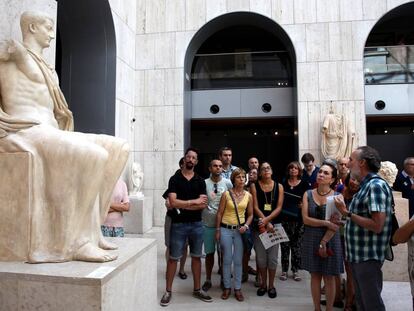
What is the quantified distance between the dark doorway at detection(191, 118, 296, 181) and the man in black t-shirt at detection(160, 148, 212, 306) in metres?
8.21

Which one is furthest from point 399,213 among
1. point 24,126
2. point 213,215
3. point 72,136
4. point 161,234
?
point 161,234

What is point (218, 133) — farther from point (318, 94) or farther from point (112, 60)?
point (112, 60)

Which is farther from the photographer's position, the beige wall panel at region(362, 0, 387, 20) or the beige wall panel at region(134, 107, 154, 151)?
the beige wall panel at region(134, 107, 154, 151)

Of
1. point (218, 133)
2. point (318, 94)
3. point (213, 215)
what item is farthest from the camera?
point (218, 133)

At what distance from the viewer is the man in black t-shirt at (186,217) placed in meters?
4.05

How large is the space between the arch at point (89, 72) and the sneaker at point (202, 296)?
5.62 metres

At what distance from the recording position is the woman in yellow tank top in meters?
4.18

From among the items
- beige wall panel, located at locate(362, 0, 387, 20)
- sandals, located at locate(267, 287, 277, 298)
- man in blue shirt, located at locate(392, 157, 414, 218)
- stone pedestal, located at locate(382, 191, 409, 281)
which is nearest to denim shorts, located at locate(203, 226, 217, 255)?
sandals, located at locate(267, 287, 277, 298)

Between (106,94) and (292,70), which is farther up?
(292,70)

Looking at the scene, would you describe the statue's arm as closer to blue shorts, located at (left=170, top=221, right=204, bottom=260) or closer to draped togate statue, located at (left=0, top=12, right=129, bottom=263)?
draped togate statue, located at (left=0, top=12, right=129, bottom=263)

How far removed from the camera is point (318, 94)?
9805mm

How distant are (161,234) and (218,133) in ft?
20.3

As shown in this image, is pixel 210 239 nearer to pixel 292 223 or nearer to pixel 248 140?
pixel 292 223

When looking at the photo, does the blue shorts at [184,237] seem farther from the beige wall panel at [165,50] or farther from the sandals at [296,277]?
the beige wall panel at [165,50]
